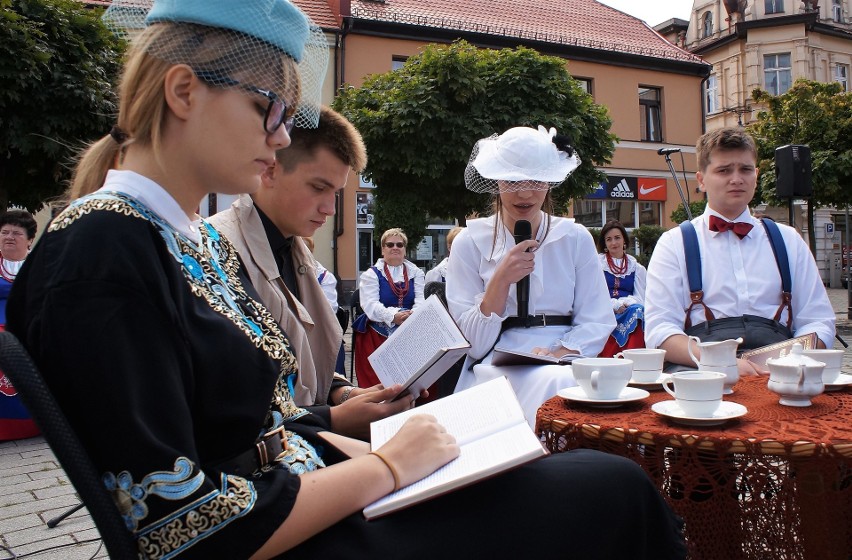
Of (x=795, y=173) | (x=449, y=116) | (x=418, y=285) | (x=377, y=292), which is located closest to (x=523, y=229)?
(x=377, y=292)

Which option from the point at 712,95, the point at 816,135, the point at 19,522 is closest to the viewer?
the point at 19,522

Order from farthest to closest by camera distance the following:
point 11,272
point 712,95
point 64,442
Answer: point 712,95
point 11,272
point 64,442

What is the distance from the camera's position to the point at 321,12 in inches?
719

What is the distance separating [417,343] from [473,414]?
70cm

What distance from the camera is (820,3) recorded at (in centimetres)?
3331

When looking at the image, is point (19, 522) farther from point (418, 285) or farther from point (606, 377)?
point (418, 285)

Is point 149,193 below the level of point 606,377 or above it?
above

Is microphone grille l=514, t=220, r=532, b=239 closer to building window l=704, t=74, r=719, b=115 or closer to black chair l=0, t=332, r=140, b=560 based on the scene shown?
black chair l=0, t=332, r=140, b=560

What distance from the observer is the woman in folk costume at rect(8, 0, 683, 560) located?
3.16 ft

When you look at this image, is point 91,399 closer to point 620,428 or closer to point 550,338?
point 620,428

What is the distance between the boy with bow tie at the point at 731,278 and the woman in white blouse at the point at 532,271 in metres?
0.33

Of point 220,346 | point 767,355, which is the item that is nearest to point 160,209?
point 220,346

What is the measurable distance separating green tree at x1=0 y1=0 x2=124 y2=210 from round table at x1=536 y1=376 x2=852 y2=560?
5.72 metres

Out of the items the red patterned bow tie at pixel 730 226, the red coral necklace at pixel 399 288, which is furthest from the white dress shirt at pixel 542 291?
the red coral necklace at pixel 399 288
